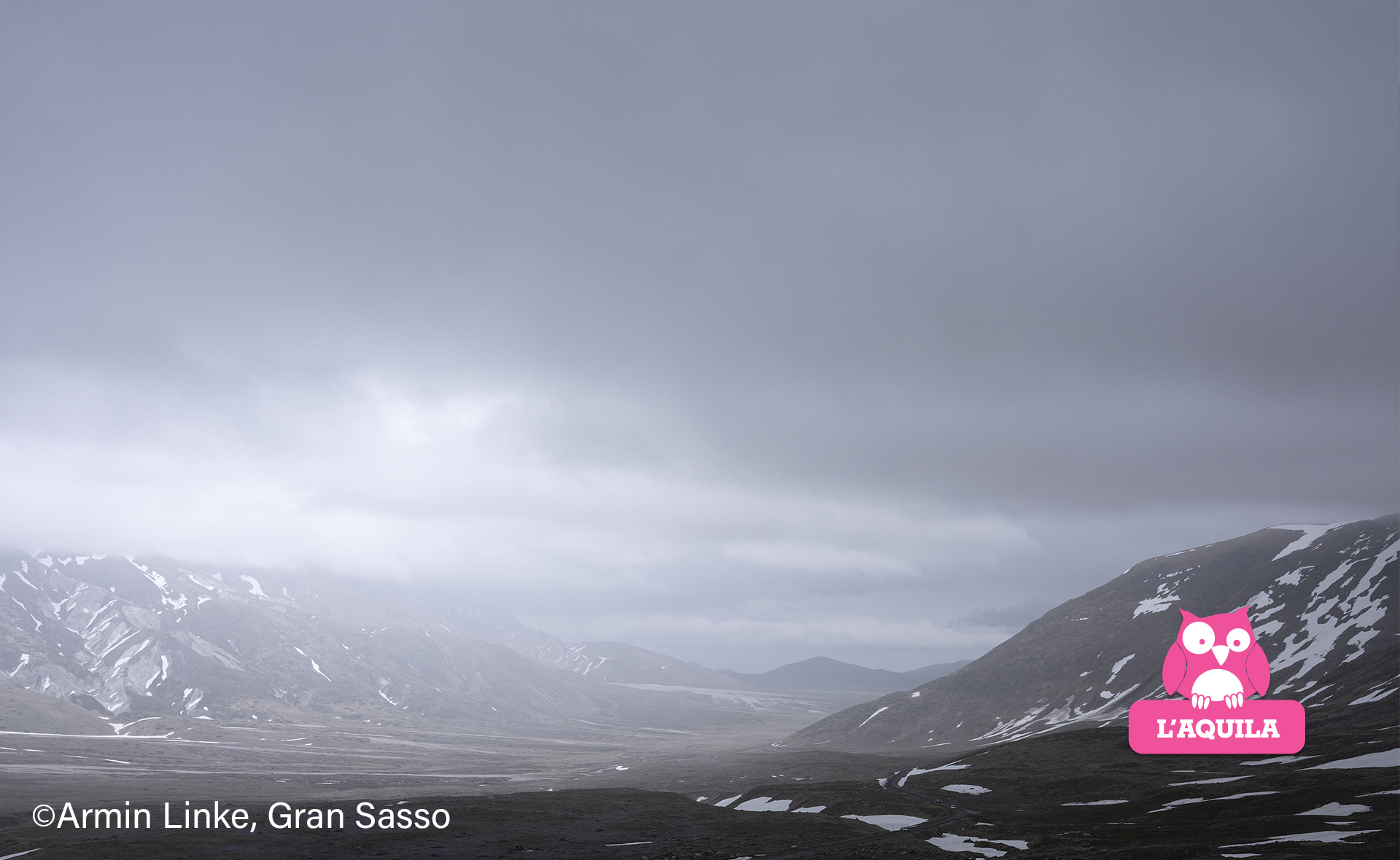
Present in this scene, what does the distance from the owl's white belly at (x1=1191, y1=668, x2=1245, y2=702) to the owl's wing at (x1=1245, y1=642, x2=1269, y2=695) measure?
6.28 ft

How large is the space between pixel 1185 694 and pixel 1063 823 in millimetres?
26427

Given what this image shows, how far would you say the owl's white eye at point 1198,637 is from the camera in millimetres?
89750

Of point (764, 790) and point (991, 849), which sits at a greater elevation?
point (991, 849)

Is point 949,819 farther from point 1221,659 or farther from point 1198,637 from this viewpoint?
point 1198,637

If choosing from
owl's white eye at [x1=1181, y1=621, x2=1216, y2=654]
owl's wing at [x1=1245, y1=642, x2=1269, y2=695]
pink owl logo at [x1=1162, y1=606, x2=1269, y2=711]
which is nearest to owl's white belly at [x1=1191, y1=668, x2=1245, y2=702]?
pink owl logo at [x1=1162, y1=606, x2=1269, y2=711]

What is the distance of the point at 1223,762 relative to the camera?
408ft

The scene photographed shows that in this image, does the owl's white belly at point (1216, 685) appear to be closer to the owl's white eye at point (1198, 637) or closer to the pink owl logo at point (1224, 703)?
the pink owl logo at point (1224, 703)

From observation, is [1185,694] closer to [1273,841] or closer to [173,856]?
[1273,841]

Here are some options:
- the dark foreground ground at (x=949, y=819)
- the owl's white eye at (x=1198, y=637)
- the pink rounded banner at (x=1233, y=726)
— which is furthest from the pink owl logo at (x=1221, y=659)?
the dark foreground ground at (x=949, y=819)

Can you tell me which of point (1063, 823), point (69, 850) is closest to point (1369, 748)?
point (1063, 823)

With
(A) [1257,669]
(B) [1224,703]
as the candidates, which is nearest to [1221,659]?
(A) [1257,669]

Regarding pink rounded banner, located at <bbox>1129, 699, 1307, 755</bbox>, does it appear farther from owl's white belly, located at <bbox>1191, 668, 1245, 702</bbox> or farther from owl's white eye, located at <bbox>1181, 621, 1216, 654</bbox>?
owl's white eye, located at <bbox>1181, 621, 1216, 654</bbox>

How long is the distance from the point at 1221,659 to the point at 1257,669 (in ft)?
16.9

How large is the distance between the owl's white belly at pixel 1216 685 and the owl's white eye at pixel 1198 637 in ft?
14.5
